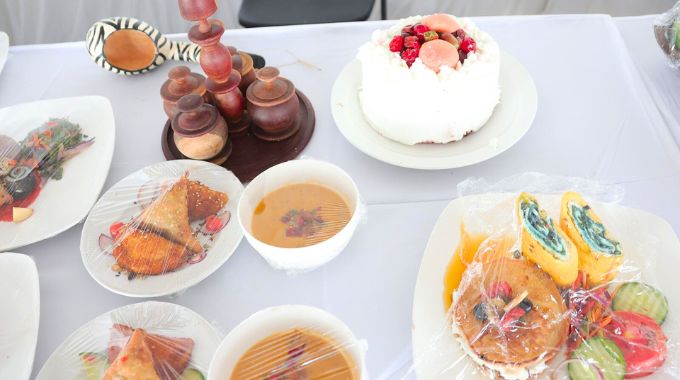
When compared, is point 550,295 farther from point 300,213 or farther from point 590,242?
point 300,213

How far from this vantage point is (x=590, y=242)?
2.51 ft

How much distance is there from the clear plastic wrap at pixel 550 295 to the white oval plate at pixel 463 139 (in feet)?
0.59

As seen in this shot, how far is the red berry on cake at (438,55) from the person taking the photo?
1.00 m

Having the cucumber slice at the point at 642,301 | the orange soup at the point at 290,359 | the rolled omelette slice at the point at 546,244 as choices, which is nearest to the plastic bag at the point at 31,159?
the orange soup at the point at 290,359

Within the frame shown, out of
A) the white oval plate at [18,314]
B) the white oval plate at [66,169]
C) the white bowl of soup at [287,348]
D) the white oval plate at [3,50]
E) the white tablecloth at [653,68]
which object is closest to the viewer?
the white bowl of soup at [287,348]

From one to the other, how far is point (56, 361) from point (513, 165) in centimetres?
92

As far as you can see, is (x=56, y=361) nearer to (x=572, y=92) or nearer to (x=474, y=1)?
(x=572, y=92)

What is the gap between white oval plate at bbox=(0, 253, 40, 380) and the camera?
787 millimetres

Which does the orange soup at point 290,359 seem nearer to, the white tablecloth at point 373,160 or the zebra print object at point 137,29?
the white tablecloth at point 373,160

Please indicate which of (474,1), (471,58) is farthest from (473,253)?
(474,1)

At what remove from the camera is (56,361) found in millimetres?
772

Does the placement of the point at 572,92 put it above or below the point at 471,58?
below

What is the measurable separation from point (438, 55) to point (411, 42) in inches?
3.0

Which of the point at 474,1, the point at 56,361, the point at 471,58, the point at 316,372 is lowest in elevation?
the point at 474,1
